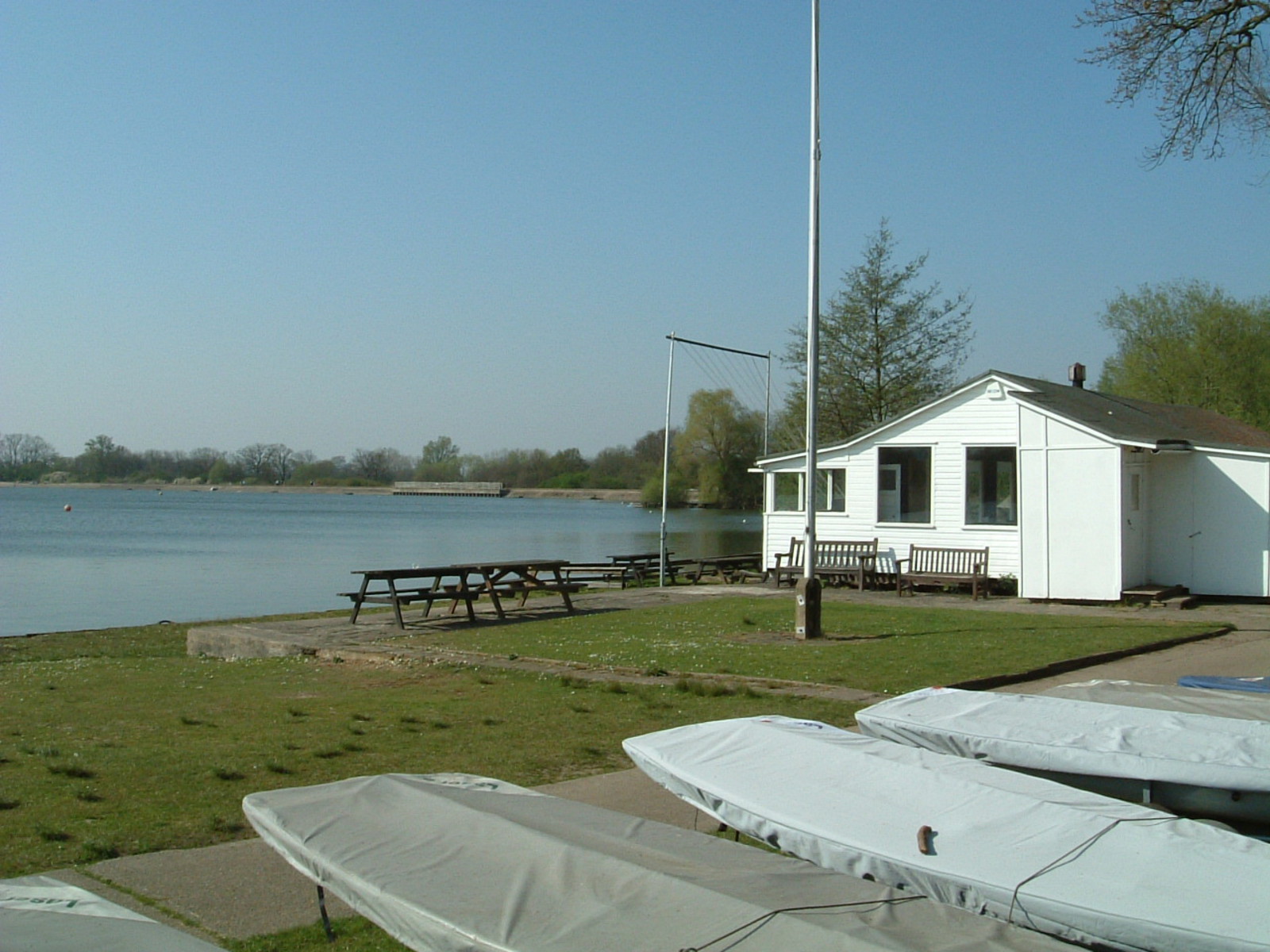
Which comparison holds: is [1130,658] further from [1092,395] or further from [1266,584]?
[1092,395]

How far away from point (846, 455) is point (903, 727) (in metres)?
19.4

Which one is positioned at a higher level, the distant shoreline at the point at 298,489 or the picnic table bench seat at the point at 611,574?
the distant shoreline at the point at 298,489

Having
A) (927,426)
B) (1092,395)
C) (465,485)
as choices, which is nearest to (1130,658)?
(927,426)

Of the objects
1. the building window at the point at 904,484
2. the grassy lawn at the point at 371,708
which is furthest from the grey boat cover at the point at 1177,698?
the building window at the point at 904,484

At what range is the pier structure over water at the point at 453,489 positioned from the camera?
17138cm

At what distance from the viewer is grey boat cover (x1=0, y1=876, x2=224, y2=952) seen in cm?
320

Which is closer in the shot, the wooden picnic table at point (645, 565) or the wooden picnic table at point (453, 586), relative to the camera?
the wooden picnic table at point (453, 586)

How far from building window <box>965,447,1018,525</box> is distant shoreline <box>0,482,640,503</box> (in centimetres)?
12576

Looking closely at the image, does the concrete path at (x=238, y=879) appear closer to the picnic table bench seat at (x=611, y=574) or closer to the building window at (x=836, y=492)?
the building window at (x=836, y=492)

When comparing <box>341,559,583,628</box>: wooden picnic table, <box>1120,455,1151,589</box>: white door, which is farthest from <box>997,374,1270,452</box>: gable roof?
<box>341,559,583,628</box>: wooden picnic table

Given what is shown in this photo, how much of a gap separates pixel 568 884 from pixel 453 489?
171926mm

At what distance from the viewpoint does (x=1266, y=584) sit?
21359mm

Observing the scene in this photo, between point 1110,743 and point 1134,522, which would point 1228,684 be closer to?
point 1110,743

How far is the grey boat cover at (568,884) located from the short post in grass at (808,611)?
1090 cm
